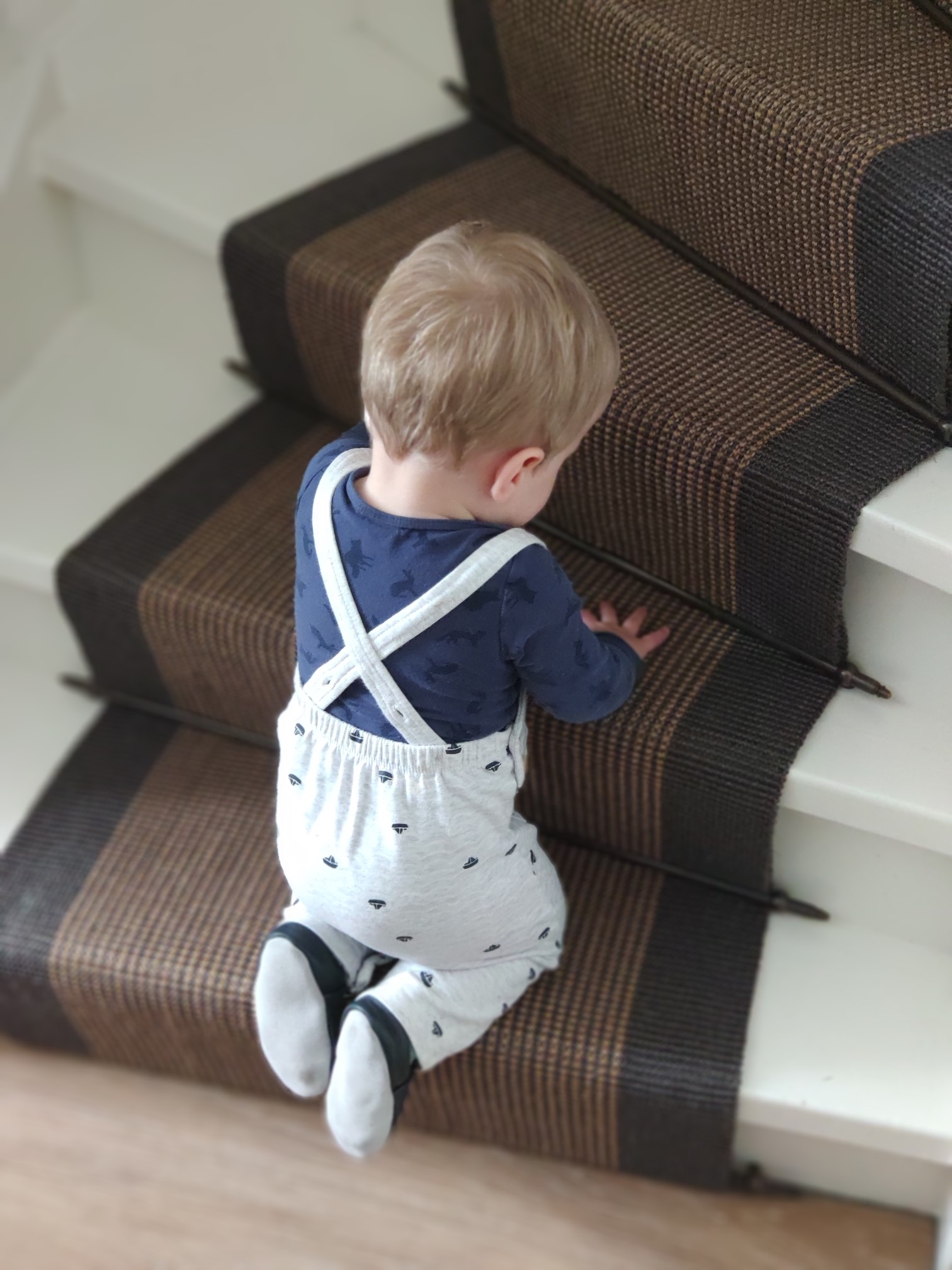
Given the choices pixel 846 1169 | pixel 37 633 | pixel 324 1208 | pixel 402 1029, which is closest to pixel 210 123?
pixel 37 633

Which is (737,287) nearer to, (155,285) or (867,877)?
(867,877)

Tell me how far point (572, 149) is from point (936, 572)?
627mm

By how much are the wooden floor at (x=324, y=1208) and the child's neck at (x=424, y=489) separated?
29.8 inches

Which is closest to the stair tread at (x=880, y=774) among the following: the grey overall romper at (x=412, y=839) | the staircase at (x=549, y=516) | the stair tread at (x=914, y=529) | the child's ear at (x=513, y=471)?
the staircase at (x=549, y=516)

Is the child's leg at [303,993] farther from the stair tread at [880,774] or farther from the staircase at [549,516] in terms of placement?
the stair tread at [880,774]

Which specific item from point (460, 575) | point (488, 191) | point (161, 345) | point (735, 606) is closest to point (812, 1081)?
point (735, 606)

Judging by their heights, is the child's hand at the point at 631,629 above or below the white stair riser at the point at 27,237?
below

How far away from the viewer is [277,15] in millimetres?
1642

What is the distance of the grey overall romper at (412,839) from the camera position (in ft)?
3.06

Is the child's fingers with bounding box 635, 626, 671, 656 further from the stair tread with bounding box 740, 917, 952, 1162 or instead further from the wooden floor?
the wooden floor

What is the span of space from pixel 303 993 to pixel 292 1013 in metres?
0.02

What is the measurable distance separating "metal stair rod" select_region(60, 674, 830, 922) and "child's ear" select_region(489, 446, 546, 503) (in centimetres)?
48

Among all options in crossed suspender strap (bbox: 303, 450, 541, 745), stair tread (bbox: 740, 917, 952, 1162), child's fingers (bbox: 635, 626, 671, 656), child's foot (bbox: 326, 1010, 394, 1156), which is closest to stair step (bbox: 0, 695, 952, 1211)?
stair tread (bbox: 740, 917, 952, 1162)

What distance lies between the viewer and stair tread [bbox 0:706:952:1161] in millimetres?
1112
